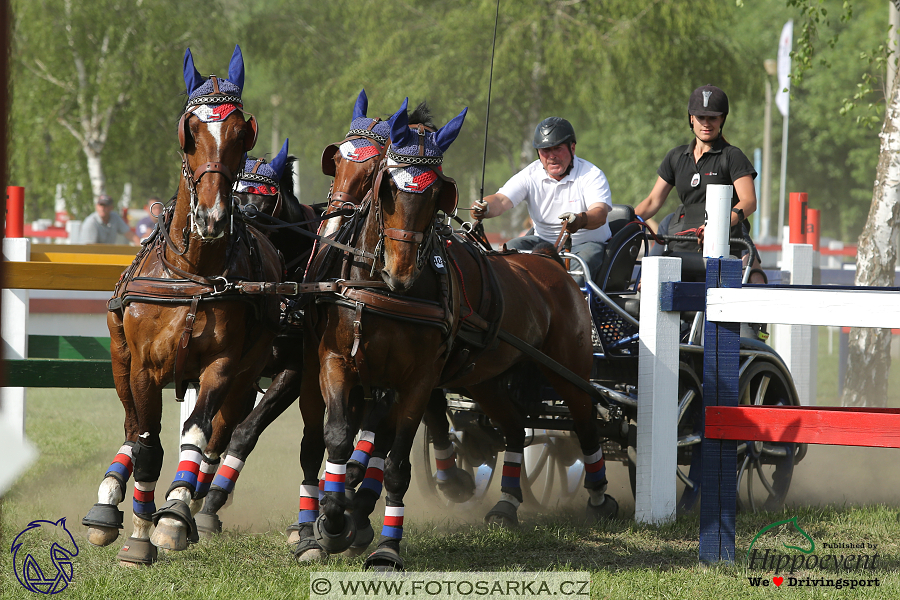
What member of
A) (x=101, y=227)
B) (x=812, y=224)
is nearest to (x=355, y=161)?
(x=812, y=224)

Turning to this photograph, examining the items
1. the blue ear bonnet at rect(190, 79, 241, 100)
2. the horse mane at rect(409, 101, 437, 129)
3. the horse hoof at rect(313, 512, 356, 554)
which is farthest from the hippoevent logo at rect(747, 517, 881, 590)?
the blue ear bonnet at rect(190, 79, 241, 100)

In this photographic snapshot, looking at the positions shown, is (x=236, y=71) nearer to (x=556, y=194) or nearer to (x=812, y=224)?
(x=556, y=194)

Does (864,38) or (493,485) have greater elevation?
(864,38)

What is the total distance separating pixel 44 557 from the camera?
443 cm

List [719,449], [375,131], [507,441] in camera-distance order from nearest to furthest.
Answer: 1. [719,449]
2. [375,131]
3. [507,441]

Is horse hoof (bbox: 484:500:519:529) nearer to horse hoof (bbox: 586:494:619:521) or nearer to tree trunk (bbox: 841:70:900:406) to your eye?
horse hoof (bbox: 586:494:619:521)

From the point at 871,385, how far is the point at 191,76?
22.9 feet

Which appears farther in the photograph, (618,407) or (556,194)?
(556,194)

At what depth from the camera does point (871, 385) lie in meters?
8.64

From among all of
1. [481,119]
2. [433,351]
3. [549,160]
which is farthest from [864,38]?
[433,351]

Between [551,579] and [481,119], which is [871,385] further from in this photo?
[481,119]

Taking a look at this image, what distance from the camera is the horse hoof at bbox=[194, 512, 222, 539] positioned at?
502 centimetres

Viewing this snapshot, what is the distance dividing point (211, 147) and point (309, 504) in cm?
185

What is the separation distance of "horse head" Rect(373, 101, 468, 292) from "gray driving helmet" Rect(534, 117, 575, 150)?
223 centimetres
